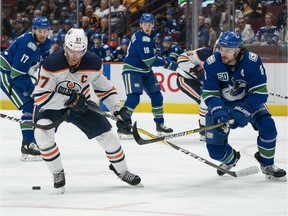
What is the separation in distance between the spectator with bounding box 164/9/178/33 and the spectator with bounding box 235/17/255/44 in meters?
1.24

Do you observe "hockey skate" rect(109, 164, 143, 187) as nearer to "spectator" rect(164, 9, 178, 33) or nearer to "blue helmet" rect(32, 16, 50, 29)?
"blue helmet" rect(32, 16, 50, 29)

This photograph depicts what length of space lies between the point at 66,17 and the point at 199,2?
2462 millimetres

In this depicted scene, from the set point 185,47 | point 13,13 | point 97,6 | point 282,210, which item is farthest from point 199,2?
point 282,210

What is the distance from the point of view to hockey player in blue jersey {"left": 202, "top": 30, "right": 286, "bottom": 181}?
502 cm

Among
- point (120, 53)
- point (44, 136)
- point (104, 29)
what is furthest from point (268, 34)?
point (44, 136)

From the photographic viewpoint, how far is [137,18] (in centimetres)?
1255

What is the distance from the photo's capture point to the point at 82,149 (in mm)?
7262

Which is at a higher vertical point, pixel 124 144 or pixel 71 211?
pixel 71 211

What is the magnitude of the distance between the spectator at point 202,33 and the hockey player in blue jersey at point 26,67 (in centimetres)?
432

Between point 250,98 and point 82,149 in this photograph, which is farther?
point 82,149

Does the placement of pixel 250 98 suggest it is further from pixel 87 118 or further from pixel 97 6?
pixel 97 6

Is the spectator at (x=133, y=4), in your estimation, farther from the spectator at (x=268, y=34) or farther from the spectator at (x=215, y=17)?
the spectator at (x=268, y=34)

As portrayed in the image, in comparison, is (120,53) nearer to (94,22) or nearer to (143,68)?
(94,22)

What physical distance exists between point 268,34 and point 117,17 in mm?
2675
